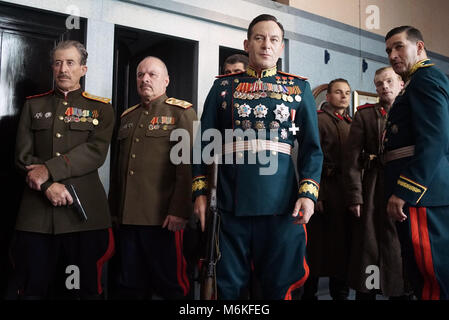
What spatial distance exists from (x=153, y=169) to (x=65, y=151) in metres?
0.47

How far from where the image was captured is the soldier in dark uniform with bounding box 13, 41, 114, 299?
2.11m

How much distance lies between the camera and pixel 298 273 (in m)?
1.67

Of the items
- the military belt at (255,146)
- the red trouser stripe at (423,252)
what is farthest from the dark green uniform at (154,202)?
the red trouser stripe at (423,252)

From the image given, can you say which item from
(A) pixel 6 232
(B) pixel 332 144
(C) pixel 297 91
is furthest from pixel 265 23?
(A) pixel 6 232

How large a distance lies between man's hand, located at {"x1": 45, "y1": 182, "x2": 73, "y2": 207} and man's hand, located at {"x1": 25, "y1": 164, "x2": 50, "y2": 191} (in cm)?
5

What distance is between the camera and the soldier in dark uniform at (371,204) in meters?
2.62

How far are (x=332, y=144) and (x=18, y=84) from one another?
218 cm

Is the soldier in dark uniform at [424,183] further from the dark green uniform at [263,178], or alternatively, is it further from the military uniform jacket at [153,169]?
the military uniform jacket at [153,169]

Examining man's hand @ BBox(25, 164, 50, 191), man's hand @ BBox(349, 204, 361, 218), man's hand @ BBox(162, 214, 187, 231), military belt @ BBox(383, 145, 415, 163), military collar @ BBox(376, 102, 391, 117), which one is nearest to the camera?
military belt @ BBox(383, 145, 415, 163)

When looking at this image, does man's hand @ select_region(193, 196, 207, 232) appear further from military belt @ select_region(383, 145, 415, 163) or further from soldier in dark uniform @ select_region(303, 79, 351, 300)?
soldier in dark uniform @ select_region(303, 79, 351, 300)

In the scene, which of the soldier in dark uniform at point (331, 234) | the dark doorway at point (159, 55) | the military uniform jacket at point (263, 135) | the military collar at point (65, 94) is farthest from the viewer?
the dark doorway at point (159, 55)

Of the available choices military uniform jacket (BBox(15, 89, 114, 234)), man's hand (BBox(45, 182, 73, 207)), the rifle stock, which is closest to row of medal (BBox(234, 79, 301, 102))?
the rifle stock

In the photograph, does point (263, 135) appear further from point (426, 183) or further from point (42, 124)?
point (42, 124)

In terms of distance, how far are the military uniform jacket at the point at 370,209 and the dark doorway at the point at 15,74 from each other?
2081 mm
